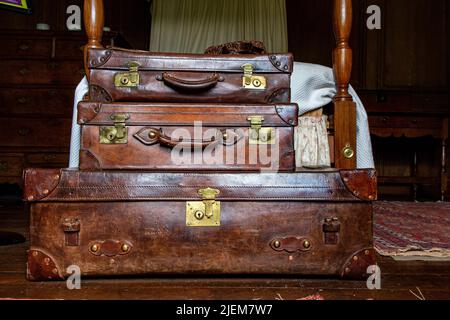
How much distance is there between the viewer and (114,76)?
1299 mm

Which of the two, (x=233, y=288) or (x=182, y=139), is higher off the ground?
(x=182, y=139)

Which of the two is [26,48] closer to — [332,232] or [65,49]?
[65,49]

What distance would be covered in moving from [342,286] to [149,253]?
1.63 feet

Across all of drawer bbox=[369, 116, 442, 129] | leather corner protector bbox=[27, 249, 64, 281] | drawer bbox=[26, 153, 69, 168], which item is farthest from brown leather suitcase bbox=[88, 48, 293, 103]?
drawer bbox=[369, 116, 442, 129]

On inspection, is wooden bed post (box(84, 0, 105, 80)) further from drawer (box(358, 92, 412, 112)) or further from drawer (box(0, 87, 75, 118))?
drawer (box(358, 92, 412, 112))

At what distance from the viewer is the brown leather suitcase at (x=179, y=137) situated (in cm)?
123

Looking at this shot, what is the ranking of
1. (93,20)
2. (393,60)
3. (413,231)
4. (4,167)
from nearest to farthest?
1. (93,20)
2. (413,231)
3. (4,167)
4. (393,60)

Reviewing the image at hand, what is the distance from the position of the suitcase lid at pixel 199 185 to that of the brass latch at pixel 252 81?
304mm

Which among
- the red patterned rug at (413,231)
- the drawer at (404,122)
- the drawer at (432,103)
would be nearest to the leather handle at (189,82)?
the red patterned rug at (413,231)

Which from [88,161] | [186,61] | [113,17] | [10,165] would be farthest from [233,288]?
[113,17]

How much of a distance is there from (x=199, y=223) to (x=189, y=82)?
1.37ft

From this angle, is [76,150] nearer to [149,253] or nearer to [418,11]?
[149,253]

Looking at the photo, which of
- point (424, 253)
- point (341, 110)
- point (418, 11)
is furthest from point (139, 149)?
point (418, 11)

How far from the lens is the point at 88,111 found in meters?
1.23
